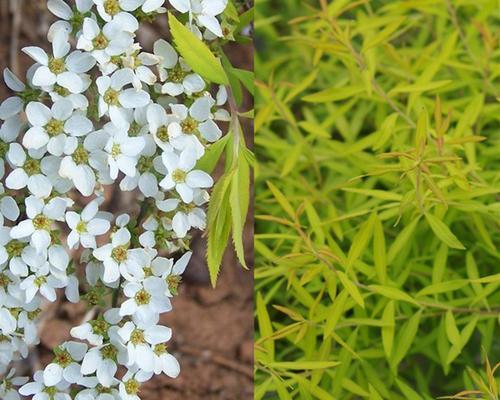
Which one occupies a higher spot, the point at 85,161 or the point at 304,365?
the point at 85,161

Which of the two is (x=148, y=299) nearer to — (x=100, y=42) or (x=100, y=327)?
(x=100, y=327)

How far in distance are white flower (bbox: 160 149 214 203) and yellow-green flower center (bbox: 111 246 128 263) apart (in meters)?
0.06

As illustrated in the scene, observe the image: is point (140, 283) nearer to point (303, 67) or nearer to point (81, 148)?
point (81, 148)

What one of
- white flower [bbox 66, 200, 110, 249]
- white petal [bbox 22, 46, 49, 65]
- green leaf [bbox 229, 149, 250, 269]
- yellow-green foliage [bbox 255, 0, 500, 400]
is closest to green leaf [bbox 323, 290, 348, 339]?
yellow-green foliage [bbox 255, 0, 500, 400]

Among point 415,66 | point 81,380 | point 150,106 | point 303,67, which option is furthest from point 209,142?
point 303,67

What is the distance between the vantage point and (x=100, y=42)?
65cm

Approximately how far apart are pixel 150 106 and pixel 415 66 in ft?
1.34

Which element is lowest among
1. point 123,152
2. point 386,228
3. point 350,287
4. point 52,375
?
point 386,228

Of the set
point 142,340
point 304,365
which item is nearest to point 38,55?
point 142,340

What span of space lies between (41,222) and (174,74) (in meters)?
0.16

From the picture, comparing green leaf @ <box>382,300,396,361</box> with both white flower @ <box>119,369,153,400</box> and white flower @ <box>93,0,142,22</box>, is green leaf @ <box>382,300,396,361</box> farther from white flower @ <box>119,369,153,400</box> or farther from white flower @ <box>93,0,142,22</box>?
white flower @ <box>93,0,142,22</box>

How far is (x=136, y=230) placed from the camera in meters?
0.72

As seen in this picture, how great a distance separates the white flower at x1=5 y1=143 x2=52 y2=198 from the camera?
0.64 meters

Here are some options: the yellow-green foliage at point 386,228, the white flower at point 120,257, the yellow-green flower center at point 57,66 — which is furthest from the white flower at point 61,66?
the yellow-green foliage at point 386,228
